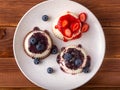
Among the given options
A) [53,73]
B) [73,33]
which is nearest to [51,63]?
[53,73]

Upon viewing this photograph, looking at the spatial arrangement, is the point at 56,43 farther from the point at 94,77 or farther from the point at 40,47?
the point at 94,77

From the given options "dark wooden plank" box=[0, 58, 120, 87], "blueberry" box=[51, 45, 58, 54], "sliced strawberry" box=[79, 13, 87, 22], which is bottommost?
"dark wooden plank" box=[0, 58, 120, 87]

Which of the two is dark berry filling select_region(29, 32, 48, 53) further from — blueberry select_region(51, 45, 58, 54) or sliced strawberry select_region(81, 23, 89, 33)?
sliced strawberry select_region(81, 23, 89, 33)

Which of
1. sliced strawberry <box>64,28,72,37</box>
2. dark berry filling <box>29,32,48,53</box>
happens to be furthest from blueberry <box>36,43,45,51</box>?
sliced strawberry <box>64,28,72,37</box>

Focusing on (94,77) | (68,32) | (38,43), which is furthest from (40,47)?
(94,77)

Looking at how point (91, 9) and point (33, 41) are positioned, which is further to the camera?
point (91, 9)
